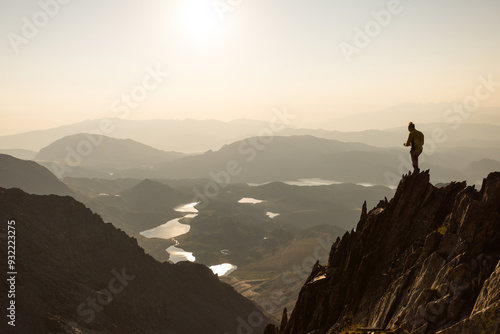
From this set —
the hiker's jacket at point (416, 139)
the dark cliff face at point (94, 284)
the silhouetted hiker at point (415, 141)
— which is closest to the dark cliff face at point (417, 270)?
the silhouetted hiker at point (415, 141)

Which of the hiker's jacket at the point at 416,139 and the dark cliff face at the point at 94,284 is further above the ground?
the hiker's jacket at the point at 416,139

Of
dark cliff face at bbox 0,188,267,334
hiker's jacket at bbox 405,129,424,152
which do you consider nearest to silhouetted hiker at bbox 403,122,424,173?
hiker's jacket at bbox 405,129,424,152

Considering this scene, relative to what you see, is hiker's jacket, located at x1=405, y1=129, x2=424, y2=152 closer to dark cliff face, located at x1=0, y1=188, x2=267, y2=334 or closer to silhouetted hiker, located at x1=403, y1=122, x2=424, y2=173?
silhouetted hiker, located at x1=403, y1=122, x2=424, y2=173

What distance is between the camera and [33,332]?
180 feet

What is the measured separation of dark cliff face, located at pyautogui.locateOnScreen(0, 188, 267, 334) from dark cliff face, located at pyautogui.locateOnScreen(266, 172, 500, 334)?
53.2 meters

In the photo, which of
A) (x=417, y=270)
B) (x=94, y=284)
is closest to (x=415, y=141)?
(x=417, y=270)

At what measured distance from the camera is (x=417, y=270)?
18219mm

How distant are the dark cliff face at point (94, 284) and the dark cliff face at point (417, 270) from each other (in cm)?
5318

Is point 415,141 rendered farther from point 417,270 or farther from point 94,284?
point 94,284

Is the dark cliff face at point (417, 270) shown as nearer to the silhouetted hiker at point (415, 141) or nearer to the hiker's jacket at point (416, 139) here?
the silhouetted hiker at point (415, 141)

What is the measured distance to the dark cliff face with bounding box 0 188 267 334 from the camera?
63438 mm

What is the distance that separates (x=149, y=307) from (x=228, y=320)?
23.6m

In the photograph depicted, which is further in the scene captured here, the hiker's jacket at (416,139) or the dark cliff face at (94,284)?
the dark cliff face at (94,284)

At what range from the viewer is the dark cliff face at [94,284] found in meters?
63.4
